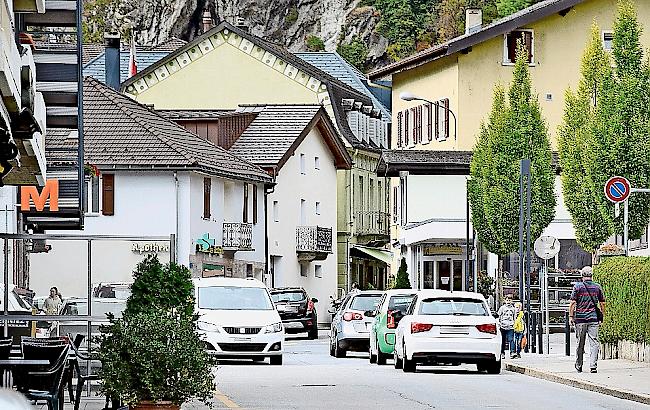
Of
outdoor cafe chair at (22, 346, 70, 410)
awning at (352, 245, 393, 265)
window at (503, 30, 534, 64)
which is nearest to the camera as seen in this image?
outdoor cafe chair at (22, 346, 70, 410)

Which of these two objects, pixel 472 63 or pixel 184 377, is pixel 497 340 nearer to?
pixel 184 377

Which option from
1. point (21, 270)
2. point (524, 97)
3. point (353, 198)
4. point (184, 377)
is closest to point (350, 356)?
point (21, 270)

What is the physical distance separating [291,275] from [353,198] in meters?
11.3

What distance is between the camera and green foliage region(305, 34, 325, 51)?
102 meters

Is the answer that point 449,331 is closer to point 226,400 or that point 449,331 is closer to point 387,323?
point 387,323

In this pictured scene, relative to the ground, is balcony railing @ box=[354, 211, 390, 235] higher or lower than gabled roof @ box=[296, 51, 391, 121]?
lower

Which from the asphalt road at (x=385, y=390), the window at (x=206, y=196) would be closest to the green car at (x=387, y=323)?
the asphalt road at (x=385, y=390)

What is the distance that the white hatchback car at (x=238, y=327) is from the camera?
3269cm

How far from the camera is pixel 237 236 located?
61.7m

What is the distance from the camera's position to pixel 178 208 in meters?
56.4

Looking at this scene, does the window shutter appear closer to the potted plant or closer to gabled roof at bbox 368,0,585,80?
gabled roof at bbox 368,0,585,80

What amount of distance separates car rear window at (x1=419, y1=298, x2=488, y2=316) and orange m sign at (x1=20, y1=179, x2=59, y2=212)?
668 cm

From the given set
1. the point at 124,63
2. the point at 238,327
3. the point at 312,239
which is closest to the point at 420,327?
the point at 238,327

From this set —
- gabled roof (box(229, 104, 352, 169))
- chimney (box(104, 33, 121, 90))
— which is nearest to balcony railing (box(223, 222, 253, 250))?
gabled roof (box(229, 104, 352, 169))
